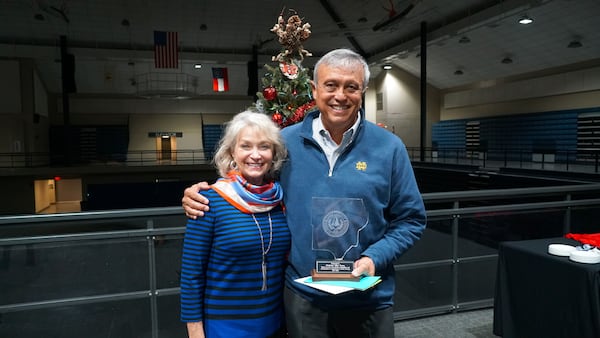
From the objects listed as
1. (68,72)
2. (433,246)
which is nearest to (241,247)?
(433,246)

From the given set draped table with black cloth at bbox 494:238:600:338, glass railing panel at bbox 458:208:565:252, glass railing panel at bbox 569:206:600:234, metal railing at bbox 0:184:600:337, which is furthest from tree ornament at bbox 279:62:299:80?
glass railing panel at bbox 569:206:600:234

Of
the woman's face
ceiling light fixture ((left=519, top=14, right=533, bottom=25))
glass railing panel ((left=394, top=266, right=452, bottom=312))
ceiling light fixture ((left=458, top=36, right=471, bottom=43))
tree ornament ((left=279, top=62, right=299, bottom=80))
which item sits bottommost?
glass railing panel ((left=394, top=266, right=452, bottom=312))

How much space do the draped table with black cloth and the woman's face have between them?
1711 millimetres

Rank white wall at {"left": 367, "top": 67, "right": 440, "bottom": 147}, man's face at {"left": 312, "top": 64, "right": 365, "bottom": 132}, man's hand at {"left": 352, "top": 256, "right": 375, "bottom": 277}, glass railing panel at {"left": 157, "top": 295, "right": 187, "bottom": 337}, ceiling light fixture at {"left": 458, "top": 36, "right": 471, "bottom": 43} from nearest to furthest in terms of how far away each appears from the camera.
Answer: man's hand at {"left": 352, "top": 256, "right": 375, "bottom": 277}
man's face at {"left": 312, "top": 64, "right": 365, "bottom": 132}
glass railing panel at {"left": 157, "top": 295, "right": 187, "bottom": 337}
ceiling light fixture at {"left": 458, "top": 36, "right": 471, "bottom": 43}
white wall at {"left": 367, "top": 67, "right": 440, "bottom": 147}

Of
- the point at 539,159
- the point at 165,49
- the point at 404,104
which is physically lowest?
the point at 539,159

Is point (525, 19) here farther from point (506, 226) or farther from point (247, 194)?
point (247, 194)

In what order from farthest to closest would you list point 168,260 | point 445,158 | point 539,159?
point 445,158 < point 539,159 < point 168,260

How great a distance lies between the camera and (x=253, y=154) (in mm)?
1400

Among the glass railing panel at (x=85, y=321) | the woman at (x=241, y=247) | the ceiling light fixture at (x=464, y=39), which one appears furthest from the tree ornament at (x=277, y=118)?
the ceiling light fixture at (x=464, y=39)

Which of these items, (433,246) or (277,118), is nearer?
(277,118)

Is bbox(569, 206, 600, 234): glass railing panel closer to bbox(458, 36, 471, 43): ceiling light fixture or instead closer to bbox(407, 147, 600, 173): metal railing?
bbox(407, 147, 600, 173): metal railing

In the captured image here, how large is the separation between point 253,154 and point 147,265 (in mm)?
1606

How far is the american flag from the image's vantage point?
13422mm

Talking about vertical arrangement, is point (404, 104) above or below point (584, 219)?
above
